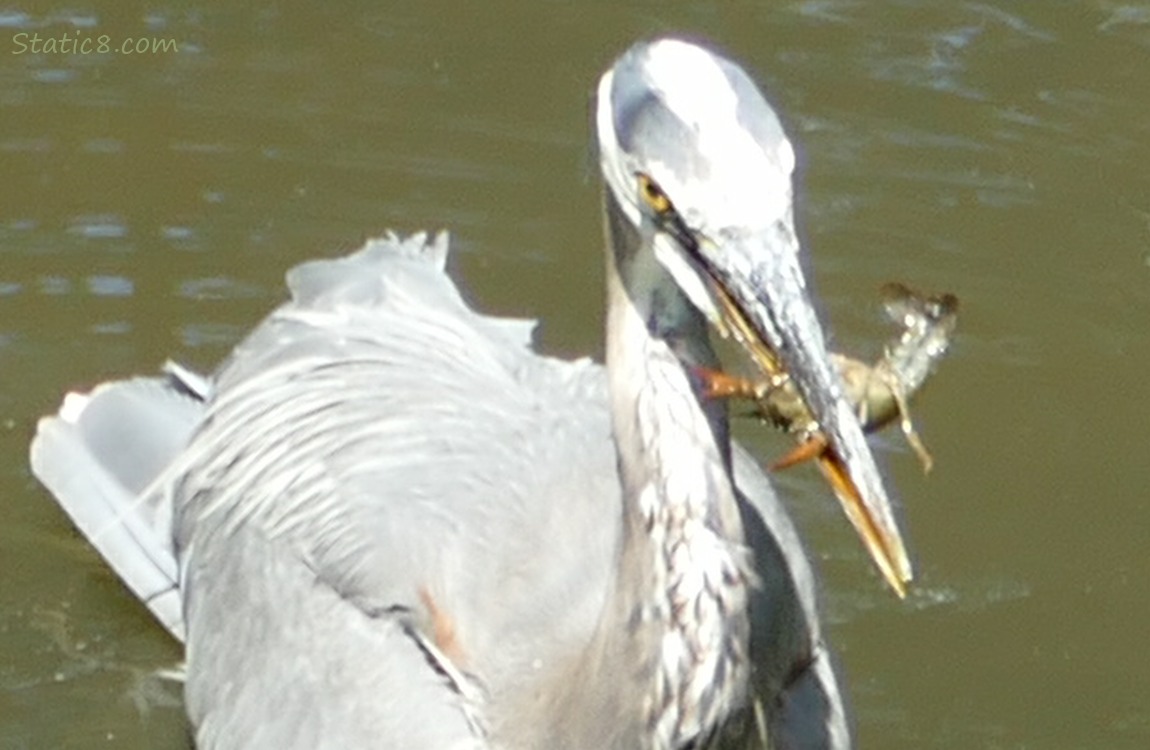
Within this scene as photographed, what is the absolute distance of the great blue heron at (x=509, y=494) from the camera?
4.95 metres

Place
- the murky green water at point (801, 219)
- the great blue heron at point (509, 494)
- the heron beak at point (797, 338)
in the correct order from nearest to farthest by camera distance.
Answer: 1. the heron beak at point (797, 338)
2. the great blue heron at point (509, 494)
3. the murky green water at point (801, 219)

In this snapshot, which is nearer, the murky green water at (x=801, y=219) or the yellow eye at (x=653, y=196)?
the yellow eye at (x=653, y=196)

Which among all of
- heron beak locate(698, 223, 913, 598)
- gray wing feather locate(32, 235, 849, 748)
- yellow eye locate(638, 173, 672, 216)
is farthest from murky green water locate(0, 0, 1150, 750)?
yellow eye locate(638, 173, 672, 216)

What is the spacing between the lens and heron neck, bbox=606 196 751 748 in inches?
206

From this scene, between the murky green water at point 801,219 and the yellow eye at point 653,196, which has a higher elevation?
the yellow eye at point 653,196

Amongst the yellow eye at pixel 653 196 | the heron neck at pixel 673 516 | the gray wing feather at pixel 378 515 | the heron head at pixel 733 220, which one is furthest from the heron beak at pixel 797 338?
the gray wing feather at pixel 378 515

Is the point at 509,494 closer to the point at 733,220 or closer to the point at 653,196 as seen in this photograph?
the point at 653,196

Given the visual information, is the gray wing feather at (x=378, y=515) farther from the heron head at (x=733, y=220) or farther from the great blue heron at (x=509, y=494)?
the heron head at (x=733, y=220)

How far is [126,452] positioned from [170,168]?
1953 millimetres

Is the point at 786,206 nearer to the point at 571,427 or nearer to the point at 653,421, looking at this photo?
the point at 653,421

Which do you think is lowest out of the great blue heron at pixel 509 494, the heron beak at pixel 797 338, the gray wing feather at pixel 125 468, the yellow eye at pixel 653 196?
the gray wing feather at pixel 125 468

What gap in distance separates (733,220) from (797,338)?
0.23 m

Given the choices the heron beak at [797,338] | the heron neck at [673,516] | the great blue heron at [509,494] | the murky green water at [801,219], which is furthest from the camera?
the murky green water at [801,219]
